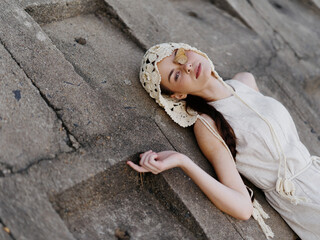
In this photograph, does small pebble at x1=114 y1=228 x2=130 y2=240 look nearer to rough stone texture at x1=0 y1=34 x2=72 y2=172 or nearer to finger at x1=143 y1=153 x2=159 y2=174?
finger at x1=143 y1=153 x2=159 y2=174

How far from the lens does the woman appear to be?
7.97ft

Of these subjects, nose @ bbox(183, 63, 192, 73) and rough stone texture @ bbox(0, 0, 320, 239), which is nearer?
rough stone texture @ bbox(0, 0, 320, 239)

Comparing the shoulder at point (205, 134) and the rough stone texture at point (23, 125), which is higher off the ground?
the shoulder at point (205, 134)

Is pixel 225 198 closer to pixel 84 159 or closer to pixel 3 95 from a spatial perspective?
pixel 84 159

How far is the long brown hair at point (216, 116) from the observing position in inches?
99.1

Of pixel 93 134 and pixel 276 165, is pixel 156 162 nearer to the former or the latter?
pixel 93 134

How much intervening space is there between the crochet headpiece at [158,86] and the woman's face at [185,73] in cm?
4

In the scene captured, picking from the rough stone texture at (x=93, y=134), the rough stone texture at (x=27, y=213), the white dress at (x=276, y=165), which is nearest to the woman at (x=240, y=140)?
the white dress at (x=276, y=165)

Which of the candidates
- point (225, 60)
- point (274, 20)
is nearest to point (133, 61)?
point (225, 60)

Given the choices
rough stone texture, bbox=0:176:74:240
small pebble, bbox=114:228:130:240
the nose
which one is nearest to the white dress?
the nose

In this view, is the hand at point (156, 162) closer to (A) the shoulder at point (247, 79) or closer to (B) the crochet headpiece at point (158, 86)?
(B) the crochet headpiece at point (158, 86)

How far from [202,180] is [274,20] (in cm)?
307

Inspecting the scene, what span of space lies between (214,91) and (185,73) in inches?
14.5

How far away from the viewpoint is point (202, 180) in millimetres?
2150
